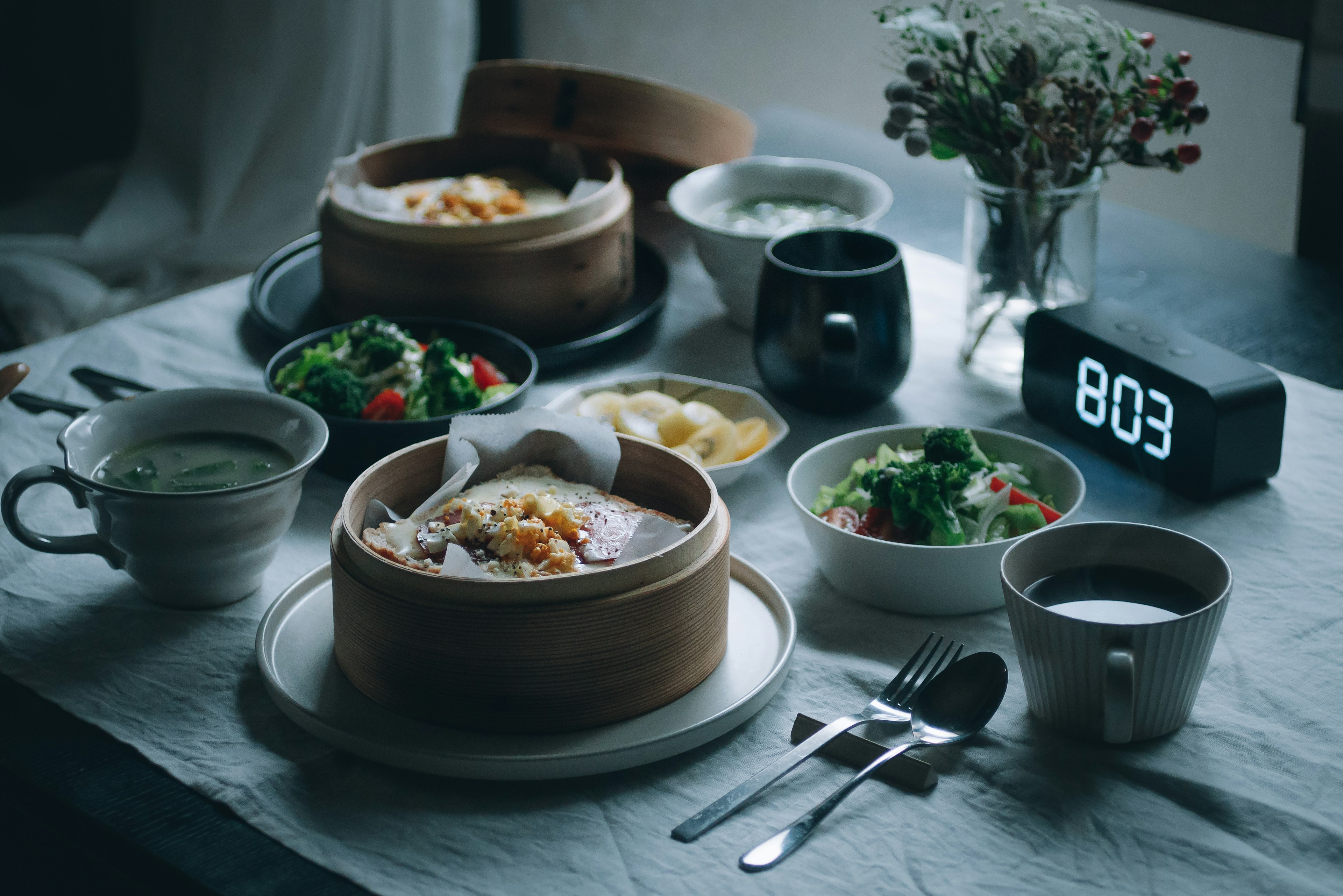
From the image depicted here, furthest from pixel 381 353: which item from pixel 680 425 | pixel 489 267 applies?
pixel 680 425

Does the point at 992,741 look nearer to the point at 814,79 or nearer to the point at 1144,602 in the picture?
the point at 1144,602

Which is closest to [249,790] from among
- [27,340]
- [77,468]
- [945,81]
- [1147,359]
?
[77,468]

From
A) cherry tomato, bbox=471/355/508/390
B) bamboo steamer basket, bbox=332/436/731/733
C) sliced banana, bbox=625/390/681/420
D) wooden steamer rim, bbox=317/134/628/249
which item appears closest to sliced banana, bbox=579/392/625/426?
sliced banana, bbox=625/390/681/420

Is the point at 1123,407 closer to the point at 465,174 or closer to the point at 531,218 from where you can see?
the point at 531,218

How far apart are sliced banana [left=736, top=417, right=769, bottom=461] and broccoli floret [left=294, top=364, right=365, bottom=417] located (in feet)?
1.57

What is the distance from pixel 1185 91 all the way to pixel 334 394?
1.12m

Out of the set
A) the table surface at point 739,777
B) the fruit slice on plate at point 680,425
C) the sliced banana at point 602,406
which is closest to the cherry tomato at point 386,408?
the table surface at point 739,777

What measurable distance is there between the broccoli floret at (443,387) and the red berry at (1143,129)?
89 cm

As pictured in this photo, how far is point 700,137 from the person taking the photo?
215 cm

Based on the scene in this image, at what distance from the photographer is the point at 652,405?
1.52 meters

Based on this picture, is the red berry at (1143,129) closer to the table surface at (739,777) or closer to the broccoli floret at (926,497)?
the table surface at (739,777)

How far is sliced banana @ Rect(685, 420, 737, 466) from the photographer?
57.2 inches

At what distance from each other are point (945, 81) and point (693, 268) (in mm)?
650

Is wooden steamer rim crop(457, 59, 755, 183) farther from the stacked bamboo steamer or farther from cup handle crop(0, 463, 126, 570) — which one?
cup handle crop(0, 463, 126, 570)
